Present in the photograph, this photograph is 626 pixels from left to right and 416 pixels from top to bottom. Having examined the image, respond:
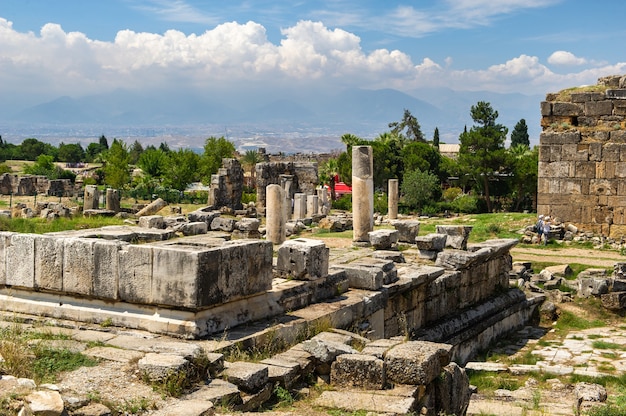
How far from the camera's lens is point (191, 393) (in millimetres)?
6125

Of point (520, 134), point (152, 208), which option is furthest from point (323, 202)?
point (520, 134)

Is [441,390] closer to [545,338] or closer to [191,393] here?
[191,393]

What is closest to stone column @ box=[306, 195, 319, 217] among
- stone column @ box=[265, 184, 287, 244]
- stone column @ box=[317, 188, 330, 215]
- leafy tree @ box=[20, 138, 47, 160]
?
stone column @ box=[317, 188, 330, 215]

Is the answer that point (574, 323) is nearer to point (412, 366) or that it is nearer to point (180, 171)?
point (412, 366)

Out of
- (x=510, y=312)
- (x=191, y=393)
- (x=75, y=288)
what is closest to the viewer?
(x=191, y=393)

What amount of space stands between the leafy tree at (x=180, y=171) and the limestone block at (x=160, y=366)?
45675 mm

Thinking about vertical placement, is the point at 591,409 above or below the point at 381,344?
below

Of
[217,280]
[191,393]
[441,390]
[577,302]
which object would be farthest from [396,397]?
[577,302]

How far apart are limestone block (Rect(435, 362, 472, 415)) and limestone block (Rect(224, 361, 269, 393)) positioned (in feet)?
6.36

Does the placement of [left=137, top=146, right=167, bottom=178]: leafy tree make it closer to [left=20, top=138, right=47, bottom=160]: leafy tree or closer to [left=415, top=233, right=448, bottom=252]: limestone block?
[left=20, top=138, right=47, bottom=160]: leafy tree

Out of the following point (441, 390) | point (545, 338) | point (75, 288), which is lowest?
point (545, 338)

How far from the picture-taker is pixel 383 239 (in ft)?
48.9

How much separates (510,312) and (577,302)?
2057mm

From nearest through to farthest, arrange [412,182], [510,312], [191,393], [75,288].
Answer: [191,393], [75,288], [510,312], [412,182]
